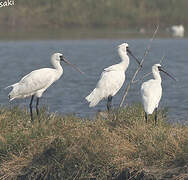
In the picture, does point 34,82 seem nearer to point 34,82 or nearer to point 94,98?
point 34,82

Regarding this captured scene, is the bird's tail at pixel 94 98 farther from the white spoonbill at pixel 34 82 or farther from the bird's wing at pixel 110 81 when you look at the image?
the white spoonbill at pixel 34 82

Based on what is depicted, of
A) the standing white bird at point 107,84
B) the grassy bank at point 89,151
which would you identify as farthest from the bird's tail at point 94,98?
the grassy bank at point 89,151

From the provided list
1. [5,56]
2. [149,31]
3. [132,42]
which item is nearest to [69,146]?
[5,56]

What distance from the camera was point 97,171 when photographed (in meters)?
8.77

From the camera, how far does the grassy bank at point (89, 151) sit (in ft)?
28.7

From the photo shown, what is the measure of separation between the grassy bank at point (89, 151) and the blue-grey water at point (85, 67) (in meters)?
3.64

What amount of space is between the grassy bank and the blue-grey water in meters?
3.64

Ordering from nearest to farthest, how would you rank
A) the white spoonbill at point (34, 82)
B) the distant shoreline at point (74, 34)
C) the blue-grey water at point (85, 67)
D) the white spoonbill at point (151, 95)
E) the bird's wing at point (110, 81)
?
1. the white spoonbill at point (151, 95)
2. the white spoonbill at point (34, 82)
3. the bird's wing at point (110, 81)
4. the blue-grey water at point (85, 67)
5. the distant shoreline at point (74, 34)

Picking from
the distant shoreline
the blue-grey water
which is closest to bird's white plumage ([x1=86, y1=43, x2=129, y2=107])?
the blue-grey water

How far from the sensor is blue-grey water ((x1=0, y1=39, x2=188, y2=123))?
56.9 feet

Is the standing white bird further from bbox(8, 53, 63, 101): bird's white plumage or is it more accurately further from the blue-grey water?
the blue-grey water

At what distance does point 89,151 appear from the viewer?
29.1ft

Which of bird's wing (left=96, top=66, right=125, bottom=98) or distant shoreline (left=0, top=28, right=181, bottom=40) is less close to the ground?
bird's wing (left=96, top=66, right=125, bottom=98)

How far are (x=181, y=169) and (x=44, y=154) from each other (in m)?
1.75
